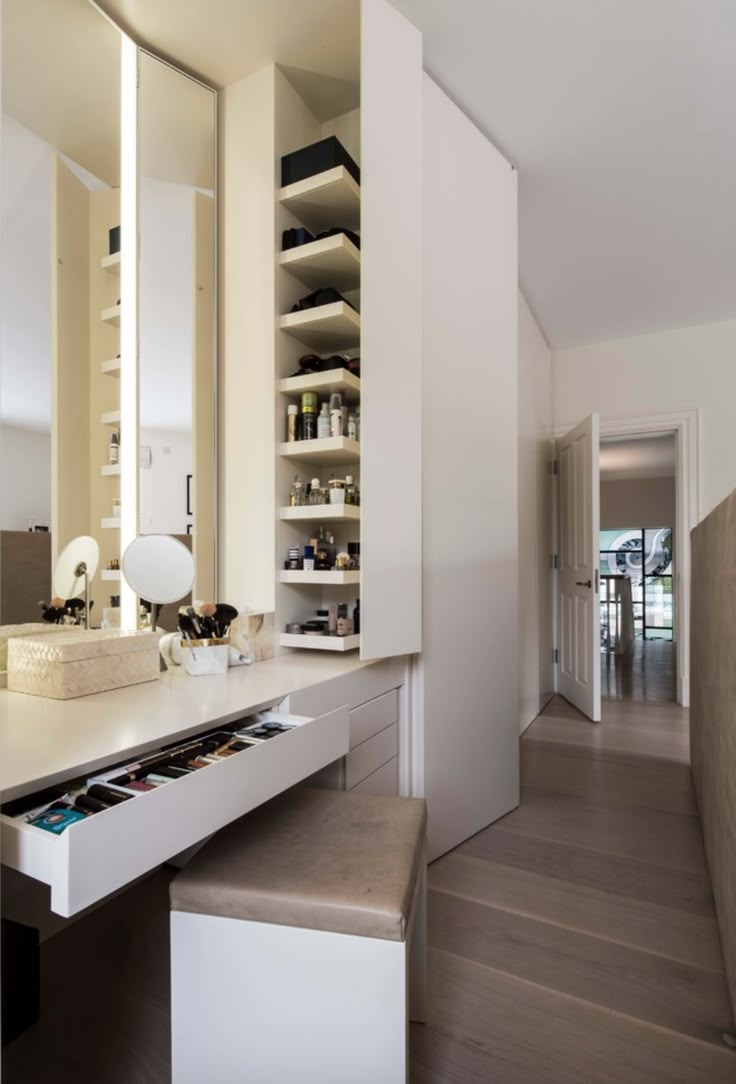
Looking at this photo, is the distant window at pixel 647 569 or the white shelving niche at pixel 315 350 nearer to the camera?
the white shelving niche at pixel 315 350

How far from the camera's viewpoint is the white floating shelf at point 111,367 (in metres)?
1.47

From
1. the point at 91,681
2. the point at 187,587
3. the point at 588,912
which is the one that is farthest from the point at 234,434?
the point at 588,912

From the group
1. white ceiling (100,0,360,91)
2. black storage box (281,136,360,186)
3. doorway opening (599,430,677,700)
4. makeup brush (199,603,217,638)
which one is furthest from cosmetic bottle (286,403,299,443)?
doorway opening (599,430,677,700)

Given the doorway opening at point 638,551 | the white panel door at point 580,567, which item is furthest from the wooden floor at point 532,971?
the doorway opening at point 638,551

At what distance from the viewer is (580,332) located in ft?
12.7

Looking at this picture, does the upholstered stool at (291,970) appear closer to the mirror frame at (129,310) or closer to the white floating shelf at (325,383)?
the mirror frame at (129,310)

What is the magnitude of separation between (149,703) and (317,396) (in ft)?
3.37

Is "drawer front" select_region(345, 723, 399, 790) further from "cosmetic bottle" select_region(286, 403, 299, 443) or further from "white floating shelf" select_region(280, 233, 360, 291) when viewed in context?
"white floating shelf" select_region(280, 233, 360, 291)

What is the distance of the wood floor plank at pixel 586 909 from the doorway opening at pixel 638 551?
467cm

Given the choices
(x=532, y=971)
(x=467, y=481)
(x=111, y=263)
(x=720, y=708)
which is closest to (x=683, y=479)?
(x=467, y=481)

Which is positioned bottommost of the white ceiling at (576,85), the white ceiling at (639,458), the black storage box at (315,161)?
the white ceiling at (639,458)

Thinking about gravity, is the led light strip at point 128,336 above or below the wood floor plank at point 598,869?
above

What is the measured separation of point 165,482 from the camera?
1646 millimetres

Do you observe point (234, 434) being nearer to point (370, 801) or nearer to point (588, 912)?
point (370, 801)
